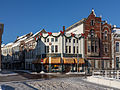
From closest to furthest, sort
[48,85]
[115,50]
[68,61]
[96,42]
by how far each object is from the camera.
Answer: [48,85], [68,61], [96,42], [115,50]

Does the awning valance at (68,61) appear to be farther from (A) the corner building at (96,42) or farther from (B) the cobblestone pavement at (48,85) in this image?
(B) the cobblestone pavement at (48,85)

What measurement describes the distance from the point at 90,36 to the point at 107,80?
26.3 metres

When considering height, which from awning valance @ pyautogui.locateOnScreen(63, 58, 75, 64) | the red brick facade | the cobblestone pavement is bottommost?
the cobblestone pavement

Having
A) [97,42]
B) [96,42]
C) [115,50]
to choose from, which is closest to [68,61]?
[96,42]

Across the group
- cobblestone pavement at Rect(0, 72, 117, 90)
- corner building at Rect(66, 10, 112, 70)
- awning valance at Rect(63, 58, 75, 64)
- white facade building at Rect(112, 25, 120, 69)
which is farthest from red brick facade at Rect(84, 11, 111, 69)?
cobblestone pavement at Rect(0, 72, 117, 90)

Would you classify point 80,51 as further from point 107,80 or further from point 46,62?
point 107,80

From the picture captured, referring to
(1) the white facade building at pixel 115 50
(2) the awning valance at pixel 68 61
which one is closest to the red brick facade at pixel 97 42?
(1) the white facade building at pixel 115 50

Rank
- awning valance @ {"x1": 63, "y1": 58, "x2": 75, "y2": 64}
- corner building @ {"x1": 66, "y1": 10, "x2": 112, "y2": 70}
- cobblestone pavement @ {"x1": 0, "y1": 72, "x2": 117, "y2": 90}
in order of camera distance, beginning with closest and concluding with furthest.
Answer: cobblestone pavement @ {"x1": 0, "y1": 72, "x2": 117, "y2": 90} → awning valance @ {"x1": 63, "y1": 58, "x2": 75, "y2": 64} → corner building @ {"x1": 66, "y1": 10, "x2": 112, "y2": 70}

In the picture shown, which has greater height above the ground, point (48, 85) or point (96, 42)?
point (96, 42)

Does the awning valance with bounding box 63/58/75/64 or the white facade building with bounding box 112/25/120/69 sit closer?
the awning valance with bounding box 63/58/75/64

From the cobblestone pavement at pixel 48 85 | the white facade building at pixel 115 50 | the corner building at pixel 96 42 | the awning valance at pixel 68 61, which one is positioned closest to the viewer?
the cobblestone pavement at pixel 48 85

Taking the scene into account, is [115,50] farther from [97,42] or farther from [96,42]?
[96,42]

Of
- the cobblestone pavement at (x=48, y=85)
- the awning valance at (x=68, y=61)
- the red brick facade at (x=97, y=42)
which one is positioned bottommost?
the cobblestone pavement at (x=48, y=85)

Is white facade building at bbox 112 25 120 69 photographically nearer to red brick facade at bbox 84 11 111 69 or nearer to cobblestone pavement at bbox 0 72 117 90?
red brick facade at bbox 84 11 111 69
